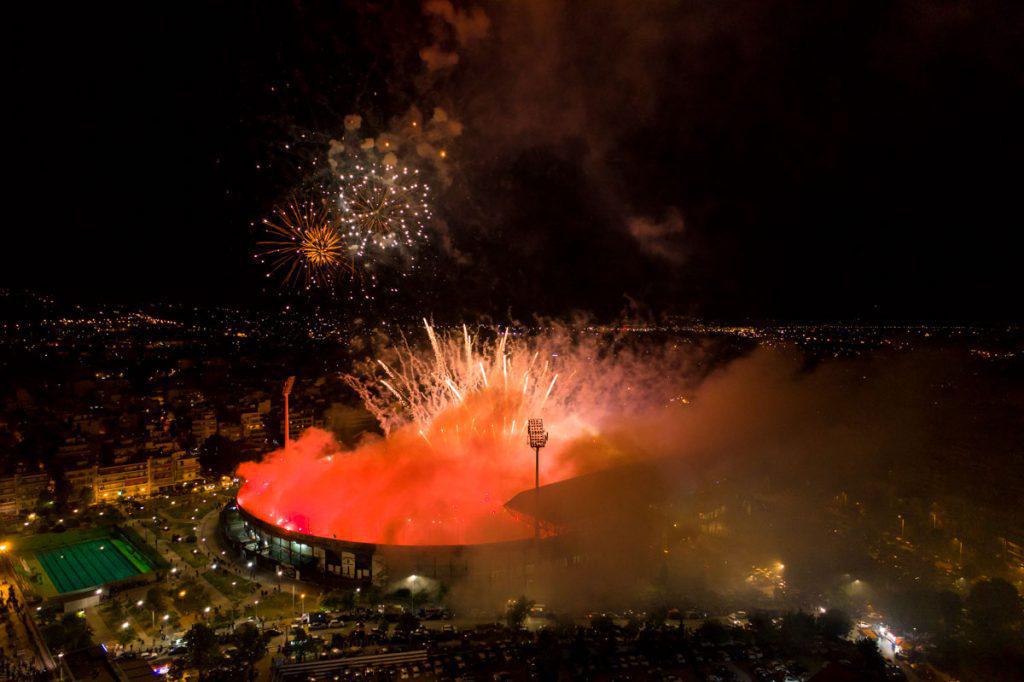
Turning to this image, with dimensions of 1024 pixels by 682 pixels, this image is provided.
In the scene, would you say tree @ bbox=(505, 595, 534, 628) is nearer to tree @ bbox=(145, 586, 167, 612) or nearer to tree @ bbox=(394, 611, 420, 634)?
tree @ bbox=(394, 611, 420, 634)

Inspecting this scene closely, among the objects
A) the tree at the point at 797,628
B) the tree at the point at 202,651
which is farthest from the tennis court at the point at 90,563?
the tree at the point at 797,628

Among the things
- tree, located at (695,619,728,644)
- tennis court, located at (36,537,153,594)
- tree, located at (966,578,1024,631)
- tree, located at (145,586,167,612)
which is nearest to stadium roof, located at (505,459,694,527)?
tree, located at (695,619,728,644)

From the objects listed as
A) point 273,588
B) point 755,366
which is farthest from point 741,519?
point 755,366

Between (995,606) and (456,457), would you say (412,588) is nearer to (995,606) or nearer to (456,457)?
(456,457)

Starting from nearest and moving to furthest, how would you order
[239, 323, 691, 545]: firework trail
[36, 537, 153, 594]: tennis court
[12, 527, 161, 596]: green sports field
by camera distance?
[12, 527, 161, 596]: green sports field
[36, 537, 153, 594]: tennis court
[239, 323, 691, 545]: firework trail

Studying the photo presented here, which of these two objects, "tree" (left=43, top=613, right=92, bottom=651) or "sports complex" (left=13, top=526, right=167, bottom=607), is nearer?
"tree" (left=43, top=613, right=92, bottom=651)

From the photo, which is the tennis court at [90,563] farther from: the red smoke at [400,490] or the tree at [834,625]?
the tree at [834,625]
